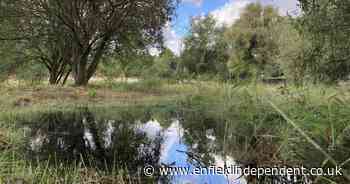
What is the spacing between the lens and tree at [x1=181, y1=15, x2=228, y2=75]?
2889 cm

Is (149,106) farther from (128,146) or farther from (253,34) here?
(253,34)

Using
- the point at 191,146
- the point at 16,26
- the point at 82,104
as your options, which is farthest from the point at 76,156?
the point at 16,26

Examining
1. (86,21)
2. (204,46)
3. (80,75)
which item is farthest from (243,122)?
(204,46)

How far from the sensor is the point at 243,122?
4.18 meters

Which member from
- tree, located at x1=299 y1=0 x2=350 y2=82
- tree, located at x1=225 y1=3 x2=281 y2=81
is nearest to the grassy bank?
tree, located at x1=299 y1=0 x2=350 y2=82

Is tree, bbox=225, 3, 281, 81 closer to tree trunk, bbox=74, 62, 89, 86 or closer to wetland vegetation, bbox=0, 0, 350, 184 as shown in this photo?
wetland vegetation, bbox=0, 0, 350, 184

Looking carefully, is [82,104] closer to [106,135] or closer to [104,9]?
[106,135]

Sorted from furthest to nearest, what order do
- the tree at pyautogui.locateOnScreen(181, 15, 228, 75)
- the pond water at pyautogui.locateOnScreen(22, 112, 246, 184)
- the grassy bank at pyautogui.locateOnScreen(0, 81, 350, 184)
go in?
1. the tree at pyautogui.locateOnScreen(181, 15, 228, 75)
2. the pond water at pyautogui.locateOnScreen(22, 112, 246, 184)
3. the grassy bank at pyautogui.locateOnScreen(0, 81, 350, 184)

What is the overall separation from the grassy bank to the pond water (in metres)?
0.18

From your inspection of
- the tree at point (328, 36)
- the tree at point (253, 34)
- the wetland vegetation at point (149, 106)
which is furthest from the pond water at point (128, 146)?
the tree at point (253, 34)

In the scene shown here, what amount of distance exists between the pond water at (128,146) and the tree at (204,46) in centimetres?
2296

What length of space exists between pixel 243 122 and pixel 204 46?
2643 centimetres

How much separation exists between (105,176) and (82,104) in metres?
6.84

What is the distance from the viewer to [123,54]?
1609 cm
